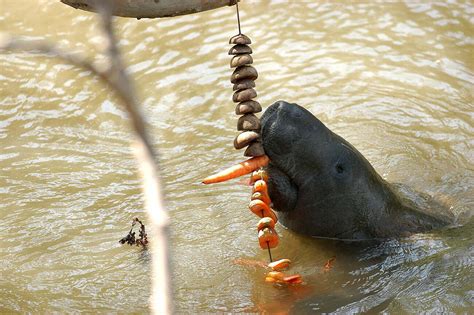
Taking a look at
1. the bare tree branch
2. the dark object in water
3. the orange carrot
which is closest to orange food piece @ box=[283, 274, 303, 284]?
the orange carrot

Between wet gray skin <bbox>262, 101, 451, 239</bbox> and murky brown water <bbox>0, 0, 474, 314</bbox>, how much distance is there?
136mm

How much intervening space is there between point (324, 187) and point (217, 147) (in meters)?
2.21

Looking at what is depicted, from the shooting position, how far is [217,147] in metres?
6.89

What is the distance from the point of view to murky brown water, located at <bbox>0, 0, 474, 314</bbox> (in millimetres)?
4711

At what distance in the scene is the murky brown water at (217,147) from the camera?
15.5 feet

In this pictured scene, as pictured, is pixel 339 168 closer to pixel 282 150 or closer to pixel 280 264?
pixel 282 150

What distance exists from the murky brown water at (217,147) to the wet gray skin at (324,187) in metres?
0.14

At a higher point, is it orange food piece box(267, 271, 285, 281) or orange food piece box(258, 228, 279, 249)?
orange food piece box(258, 228, 279, 249)

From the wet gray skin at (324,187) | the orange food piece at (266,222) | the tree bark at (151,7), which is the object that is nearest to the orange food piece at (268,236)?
the orange food piece at (266,222)

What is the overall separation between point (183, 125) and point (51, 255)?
7.88ft

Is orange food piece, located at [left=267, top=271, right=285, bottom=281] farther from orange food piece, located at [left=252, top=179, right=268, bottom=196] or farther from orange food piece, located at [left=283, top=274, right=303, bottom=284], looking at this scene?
orange food piece, located at [left=252, top=179, right=268, bottom=196]

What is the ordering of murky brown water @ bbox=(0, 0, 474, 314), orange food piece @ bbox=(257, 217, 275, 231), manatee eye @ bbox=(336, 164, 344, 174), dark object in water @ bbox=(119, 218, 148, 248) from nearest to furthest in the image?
orange food piece @ bbox=(257, 217, 275, 231) < murky brown water @ bbox=(0, 0, 474, 314) < manatee eye @ bbox=(336, 164, 344, 174) < dark object in water @ bbox=(119, 218, 148, 248)

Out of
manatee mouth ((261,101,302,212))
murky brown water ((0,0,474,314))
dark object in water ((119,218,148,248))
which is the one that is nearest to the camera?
manatee mouth ((261,101,302,212))

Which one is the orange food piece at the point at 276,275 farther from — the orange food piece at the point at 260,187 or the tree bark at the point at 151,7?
the tree bark at the point at 151,7
